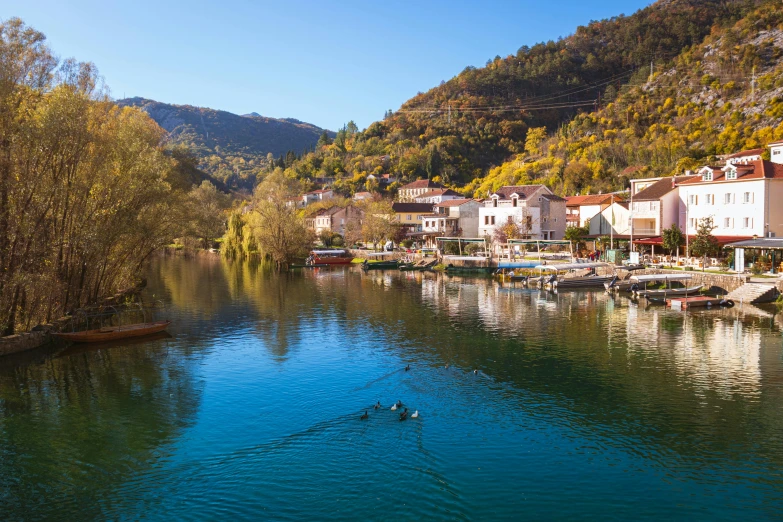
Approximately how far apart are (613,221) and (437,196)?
46470 mm

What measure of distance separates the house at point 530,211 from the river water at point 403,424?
4264 cm

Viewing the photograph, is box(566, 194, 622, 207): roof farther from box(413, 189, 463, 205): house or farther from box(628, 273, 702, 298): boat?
box(413, 189, 463, 205): house

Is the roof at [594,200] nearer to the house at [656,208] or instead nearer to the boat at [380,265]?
the house at [656,208]

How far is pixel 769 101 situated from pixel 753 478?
9842 cm

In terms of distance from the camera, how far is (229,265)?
256 ft

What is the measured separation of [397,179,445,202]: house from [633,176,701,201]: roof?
59532 mm

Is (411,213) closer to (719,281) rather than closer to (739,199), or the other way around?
(739,199)

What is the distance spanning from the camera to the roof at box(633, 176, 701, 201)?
61912 mm

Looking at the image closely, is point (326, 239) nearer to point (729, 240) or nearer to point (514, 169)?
point (514, 169)

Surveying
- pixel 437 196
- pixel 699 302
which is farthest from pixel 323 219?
pixel 699 302

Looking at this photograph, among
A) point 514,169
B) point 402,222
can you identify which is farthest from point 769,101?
point 402,222

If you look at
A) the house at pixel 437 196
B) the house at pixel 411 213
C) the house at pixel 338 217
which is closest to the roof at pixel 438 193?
the house at pixel 437 196

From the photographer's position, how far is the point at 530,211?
75.9 meters

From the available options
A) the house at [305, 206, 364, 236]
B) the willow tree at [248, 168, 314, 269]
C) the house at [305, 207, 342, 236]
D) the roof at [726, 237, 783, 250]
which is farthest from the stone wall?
the house at [305, 207, 342, 236]
